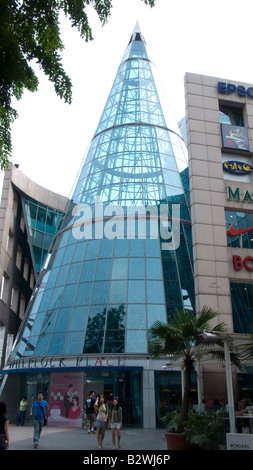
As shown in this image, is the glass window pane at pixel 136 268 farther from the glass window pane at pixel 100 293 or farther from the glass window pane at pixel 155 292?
the glass window pane at pixel 100 293

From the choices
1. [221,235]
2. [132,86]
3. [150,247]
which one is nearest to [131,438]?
[221,235]

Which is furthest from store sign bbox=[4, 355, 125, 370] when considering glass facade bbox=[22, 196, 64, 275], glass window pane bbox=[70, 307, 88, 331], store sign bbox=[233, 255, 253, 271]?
glass facade bbox=[22, 196, 64, 275]

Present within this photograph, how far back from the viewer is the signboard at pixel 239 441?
1082 centimetres

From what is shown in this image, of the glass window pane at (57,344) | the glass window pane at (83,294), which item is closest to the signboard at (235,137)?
the glass window pane at (83,294)

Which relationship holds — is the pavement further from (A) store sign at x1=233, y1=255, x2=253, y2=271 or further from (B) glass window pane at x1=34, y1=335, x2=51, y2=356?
(A) store sign at x1=233, y1=255, x2=253, y2=271

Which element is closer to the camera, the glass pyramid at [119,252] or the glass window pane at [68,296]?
the glass pyramid at [119,252]

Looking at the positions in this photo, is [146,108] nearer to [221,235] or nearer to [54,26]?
[221,235]

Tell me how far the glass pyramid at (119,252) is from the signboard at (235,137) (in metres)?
6.89

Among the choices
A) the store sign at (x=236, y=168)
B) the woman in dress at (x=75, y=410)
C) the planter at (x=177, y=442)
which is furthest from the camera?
the store sign at (x=236, y=168)

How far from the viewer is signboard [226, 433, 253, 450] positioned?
35.5ft

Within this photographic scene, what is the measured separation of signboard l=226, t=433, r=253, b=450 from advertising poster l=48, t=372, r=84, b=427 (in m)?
11.1

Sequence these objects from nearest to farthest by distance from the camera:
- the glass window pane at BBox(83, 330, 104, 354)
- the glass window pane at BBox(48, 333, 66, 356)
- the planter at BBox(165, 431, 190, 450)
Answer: the planter at BBox(165, 431, 190, 450) < the glass window pane at BBox(83, 330, 104, 354) < the glass window pane at BBox(48, 333, 66, 356)

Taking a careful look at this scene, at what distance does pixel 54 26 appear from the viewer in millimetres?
6551
